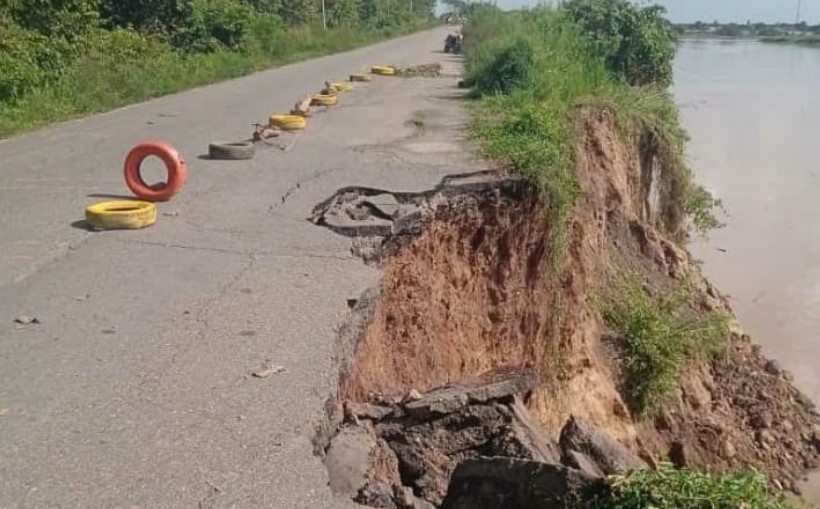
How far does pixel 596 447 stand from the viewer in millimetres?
5016

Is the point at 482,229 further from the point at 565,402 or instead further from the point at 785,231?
the point at 785,231

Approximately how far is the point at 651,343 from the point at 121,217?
5.33m

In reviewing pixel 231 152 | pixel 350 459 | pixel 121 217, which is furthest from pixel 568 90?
pixel 350 459

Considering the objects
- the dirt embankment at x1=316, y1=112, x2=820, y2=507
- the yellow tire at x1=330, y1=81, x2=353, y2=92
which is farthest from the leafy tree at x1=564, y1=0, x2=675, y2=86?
the dirt embankment at x1=316, y1=112, x2=820, y2=507

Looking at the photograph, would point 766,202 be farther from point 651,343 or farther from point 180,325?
point 180,325

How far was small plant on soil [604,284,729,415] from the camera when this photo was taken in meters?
9.14

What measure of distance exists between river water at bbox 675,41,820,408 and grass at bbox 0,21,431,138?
1118 cm

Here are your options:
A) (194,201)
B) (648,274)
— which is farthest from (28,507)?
(648,274)

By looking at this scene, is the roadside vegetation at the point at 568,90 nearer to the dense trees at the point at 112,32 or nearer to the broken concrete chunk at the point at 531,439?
the broken concrete chunk at the point at 531,439

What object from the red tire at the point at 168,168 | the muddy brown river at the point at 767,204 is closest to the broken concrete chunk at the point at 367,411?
the red tire at the point at 168,168

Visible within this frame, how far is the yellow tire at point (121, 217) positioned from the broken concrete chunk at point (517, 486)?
398cm

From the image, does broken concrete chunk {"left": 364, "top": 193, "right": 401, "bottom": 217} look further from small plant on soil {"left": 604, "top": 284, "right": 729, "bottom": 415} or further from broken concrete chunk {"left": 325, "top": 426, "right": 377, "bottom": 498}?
broken concrete chunk {"left": 325, "top": 426, "right": 377, "bottom": 498}

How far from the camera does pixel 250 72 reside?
2256 cm

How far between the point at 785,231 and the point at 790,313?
5.48m
